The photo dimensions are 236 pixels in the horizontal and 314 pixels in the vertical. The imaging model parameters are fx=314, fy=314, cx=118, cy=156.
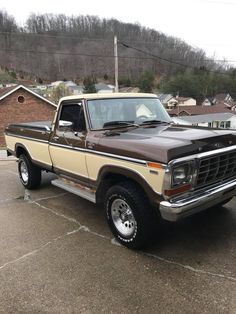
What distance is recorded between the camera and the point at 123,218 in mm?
4383

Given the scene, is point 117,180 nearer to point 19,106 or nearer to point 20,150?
point 20,150

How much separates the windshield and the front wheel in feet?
3.93

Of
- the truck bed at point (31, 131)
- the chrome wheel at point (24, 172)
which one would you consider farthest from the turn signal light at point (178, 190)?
the chrome wheel at point (24, 172)

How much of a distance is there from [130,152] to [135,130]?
3.05ft

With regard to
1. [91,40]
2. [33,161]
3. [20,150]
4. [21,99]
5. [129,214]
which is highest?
[91,40]

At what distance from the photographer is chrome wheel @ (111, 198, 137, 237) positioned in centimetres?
420

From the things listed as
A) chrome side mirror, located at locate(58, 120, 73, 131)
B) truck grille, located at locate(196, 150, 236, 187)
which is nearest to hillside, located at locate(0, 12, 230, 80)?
chrome side mirror, located at locate(58, 120, 73, 131)

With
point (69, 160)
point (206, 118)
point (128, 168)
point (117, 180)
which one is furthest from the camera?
point (206, 118)

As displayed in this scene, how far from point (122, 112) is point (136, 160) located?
1.59 m

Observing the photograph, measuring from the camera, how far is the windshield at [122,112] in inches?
197

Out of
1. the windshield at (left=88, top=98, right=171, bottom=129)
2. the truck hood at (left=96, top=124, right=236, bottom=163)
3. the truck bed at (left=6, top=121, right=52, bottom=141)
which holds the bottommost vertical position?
the truck bed at (left=6, top=121, right=52, bottom=141)

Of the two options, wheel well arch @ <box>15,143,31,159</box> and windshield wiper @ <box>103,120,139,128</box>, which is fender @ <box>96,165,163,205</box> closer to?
windshield wiper @ <box>103,120,139,128</box>

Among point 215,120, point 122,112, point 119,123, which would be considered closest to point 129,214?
point 119,123

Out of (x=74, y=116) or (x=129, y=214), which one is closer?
(x=129, y=214)
